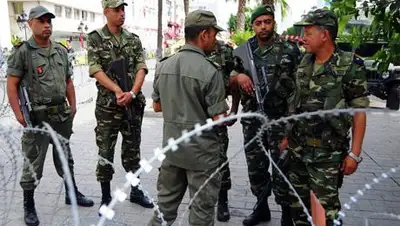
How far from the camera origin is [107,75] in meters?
3.35

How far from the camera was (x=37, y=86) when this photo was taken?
318cm

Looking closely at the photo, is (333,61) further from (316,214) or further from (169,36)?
(169,36)

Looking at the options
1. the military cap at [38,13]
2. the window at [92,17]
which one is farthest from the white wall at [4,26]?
the military cap at [38,13]

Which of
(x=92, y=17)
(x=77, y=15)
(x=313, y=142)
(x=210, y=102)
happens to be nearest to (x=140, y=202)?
(x=210, y=102)

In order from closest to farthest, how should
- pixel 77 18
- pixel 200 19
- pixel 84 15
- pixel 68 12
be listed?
pixel 200 19
pixel 68 12
pixel 77 18
pixel 84 15

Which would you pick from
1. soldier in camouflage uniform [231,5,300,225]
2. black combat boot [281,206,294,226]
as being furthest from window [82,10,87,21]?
black combat boot [281,206,294,226]

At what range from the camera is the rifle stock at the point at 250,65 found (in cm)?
307

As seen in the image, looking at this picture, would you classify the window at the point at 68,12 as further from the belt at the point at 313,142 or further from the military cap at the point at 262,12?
the belt at the point at 313,142

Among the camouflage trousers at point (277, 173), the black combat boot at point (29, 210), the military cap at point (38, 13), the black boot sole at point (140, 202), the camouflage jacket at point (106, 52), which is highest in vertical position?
the military cap at point (38, 13)

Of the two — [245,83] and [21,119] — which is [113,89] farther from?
[245,83]

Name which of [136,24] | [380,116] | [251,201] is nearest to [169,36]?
[136,24]

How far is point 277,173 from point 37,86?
2033 millimetres

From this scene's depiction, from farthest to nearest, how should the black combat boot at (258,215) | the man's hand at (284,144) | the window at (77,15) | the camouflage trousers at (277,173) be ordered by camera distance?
the window at (77,15) < the black combat boot at (258,215) < the camouflage trousers at (277,173) < the man's hand at (284,144)

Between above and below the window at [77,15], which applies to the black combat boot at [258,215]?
below
